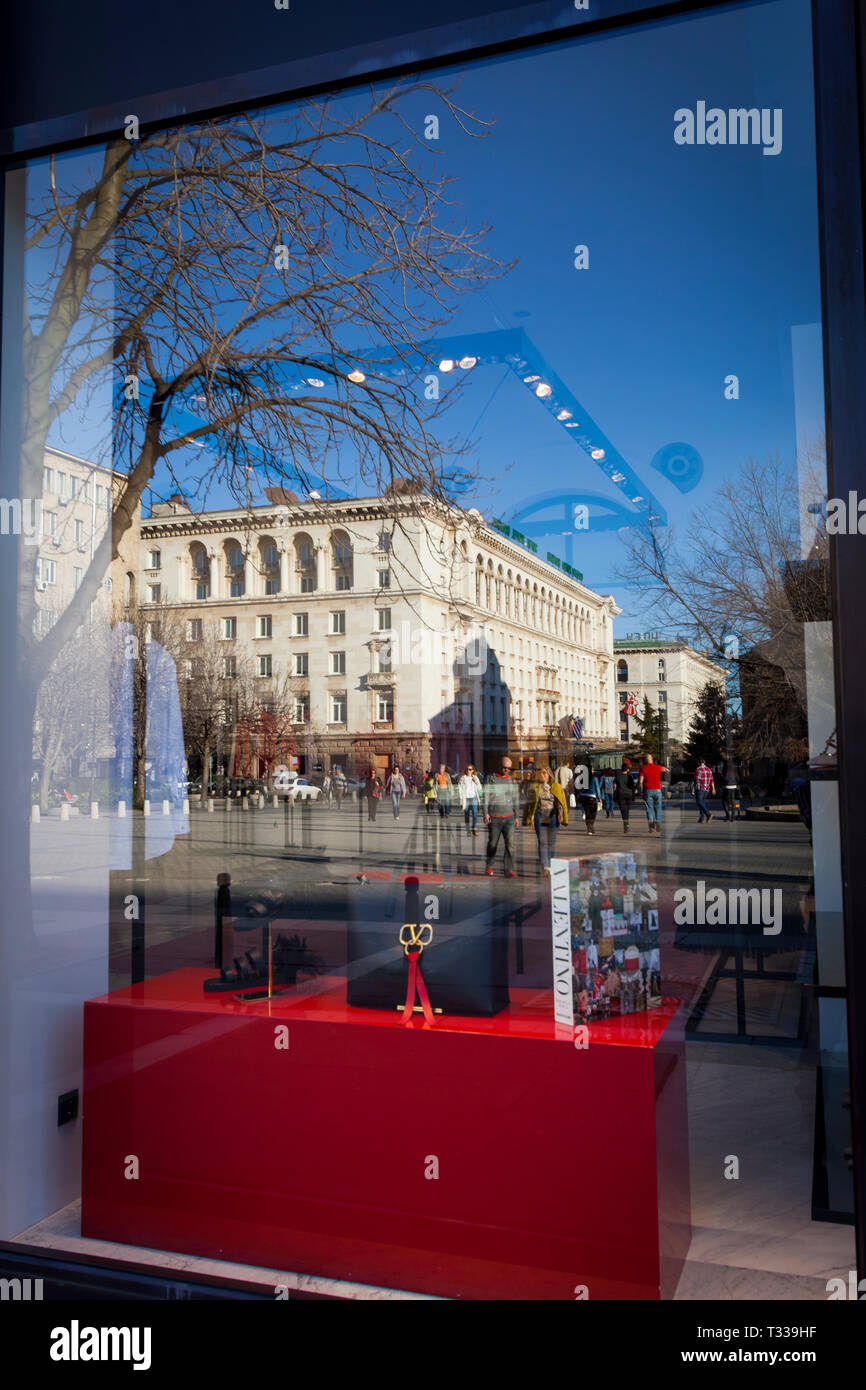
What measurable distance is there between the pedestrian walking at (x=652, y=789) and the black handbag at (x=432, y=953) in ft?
1.40

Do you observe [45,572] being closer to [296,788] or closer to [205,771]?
[205,771]

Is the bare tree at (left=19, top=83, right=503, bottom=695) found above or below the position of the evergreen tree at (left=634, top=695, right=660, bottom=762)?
above

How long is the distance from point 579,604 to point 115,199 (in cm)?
168

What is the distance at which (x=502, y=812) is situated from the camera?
240cm

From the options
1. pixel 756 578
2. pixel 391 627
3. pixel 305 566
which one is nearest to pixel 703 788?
pixel 756 578

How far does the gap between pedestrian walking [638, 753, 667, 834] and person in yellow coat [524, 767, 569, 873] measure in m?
0.20

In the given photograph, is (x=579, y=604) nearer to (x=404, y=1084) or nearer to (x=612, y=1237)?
(x=404, y=1084)

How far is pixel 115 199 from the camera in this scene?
274 cm

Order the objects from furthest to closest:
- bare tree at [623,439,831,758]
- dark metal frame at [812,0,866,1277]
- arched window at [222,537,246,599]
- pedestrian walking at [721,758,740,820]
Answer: arched window at [222,537,246,599], pedestrian walking at [721,758,740,820], bare tree at [623,439,831,758], dark metal frame at [812,0,866,1277]

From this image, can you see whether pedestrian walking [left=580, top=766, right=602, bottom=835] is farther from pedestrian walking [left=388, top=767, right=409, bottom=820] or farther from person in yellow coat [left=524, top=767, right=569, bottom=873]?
pedestrian walking [left=388, top=767, right=409, bottom=820]

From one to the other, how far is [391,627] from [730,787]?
93cm

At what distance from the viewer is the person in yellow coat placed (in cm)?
234

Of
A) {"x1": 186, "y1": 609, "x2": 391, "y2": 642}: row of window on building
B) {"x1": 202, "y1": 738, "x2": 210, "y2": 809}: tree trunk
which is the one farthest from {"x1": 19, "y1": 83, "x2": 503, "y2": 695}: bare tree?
{"x1": 202, "y1": 738, "x2": 210, "y2": 809}: tree trunk

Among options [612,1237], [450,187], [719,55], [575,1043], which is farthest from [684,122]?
[612,1237]
